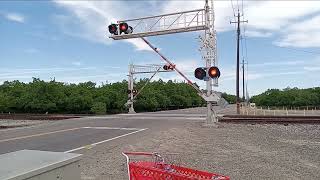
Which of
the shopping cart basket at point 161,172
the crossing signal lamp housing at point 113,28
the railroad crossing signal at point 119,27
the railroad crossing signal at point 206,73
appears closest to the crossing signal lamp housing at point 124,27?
the railroad crossing signal at point 119,27

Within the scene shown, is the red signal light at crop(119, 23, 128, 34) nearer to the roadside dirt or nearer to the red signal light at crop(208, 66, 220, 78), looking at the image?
the red signal light at crop(208, 66, 220, 78)

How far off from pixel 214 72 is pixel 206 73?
674 millimetres

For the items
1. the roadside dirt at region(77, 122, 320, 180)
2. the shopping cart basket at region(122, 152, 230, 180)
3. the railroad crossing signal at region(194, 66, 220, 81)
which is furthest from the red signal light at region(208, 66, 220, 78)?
the shopping cart basket at region(122, 152, 230, 180)

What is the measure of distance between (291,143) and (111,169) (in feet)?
29.0

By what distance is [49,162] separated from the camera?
13.1 ft

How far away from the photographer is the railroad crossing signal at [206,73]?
2167 centimetres

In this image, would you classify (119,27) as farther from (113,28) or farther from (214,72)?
(214,72)

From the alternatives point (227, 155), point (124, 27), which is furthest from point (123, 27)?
point (227, 155)

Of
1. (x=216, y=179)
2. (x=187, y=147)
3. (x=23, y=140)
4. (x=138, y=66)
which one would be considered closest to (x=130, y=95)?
(x=138, y=66)

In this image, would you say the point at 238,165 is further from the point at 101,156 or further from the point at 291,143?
the point at 291,143

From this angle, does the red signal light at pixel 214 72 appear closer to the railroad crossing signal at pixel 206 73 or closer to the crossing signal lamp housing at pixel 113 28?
the railroad crossing signal at pixel 206 73

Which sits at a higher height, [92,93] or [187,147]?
[92,93]

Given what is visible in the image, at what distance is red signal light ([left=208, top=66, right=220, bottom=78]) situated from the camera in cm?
2166

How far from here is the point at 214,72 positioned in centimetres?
2167
